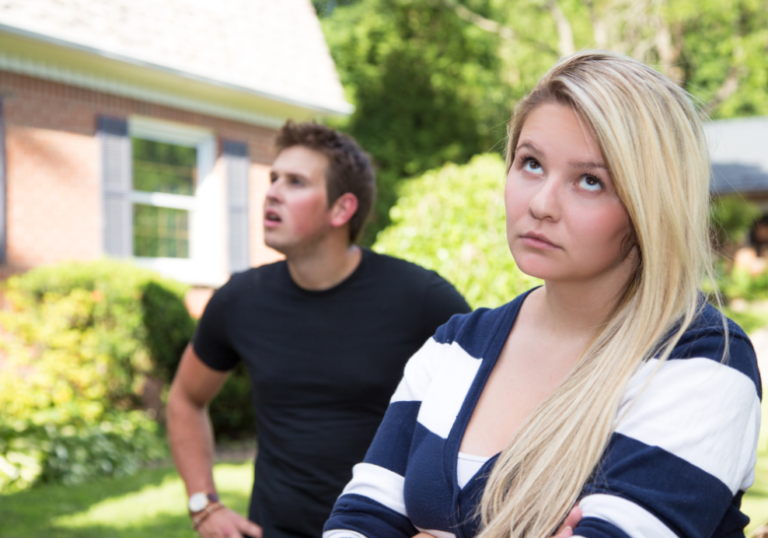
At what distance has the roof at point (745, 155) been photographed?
23.2 meters

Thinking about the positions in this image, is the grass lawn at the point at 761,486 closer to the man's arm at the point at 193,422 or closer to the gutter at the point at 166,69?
the man's arm at the point at 193,422

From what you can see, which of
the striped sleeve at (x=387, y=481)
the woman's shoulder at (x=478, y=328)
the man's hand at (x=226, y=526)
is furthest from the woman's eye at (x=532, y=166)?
the man's hand at (x=226, y=526)

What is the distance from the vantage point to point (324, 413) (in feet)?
8.43

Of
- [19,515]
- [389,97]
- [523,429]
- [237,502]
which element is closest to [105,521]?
[19,515]

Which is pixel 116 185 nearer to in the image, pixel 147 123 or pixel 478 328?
pixel 147 123

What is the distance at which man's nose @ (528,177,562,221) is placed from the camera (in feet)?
4.30

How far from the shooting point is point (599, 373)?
1297mm

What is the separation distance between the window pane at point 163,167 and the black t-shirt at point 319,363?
21.9 feet

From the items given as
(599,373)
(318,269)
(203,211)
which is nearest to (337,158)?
(318,269)

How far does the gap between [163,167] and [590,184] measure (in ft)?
27.9

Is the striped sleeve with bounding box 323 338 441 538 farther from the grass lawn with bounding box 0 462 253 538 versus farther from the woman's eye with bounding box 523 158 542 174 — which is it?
the grass lawn with bounding box 0 462 253 538

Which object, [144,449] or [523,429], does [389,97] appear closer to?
[144,449]

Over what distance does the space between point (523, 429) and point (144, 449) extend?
6.23 m

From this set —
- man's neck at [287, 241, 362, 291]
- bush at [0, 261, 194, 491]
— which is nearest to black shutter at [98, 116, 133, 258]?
bush at [0, 261, 194, 491]
